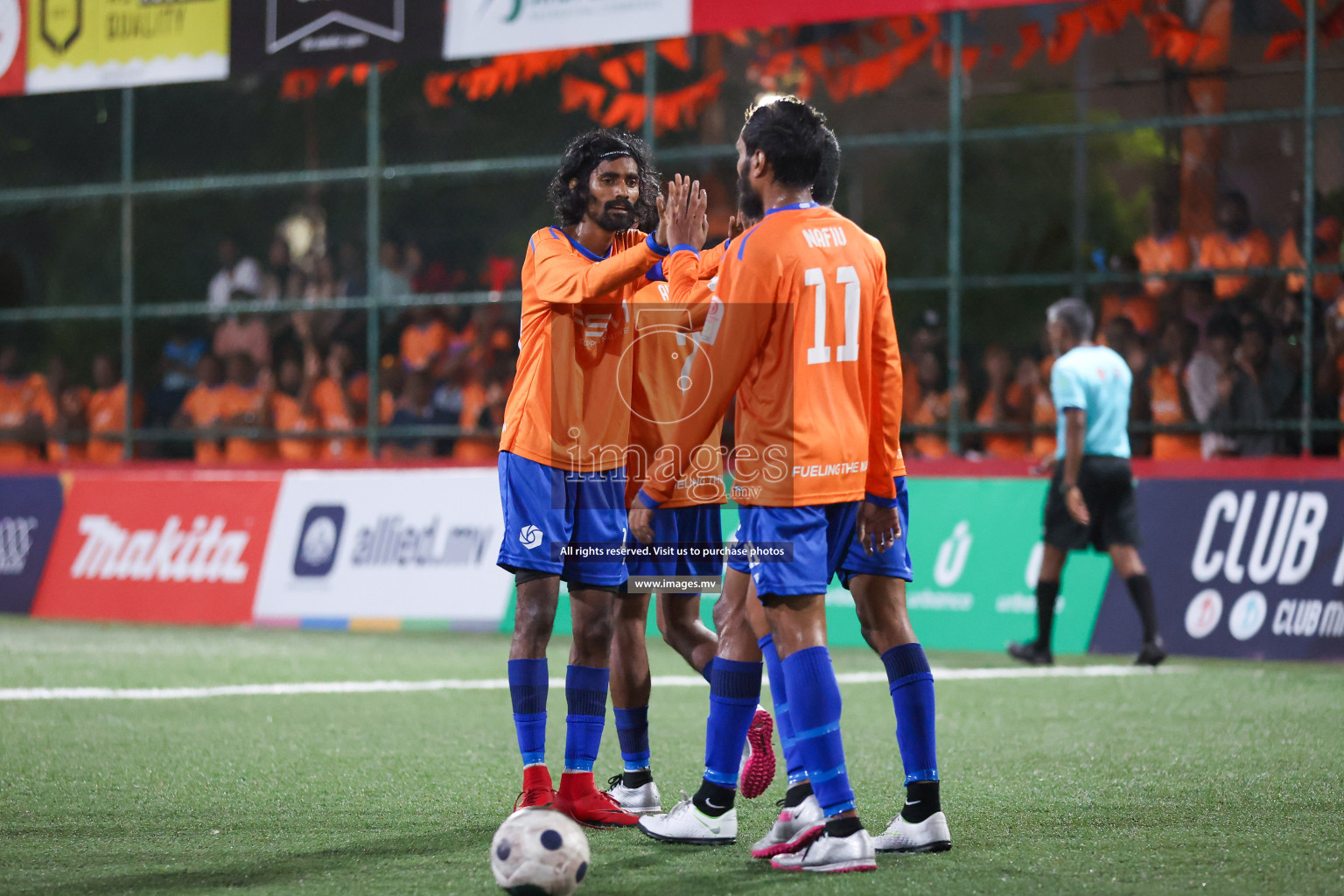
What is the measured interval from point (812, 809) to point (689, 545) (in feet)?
4.18

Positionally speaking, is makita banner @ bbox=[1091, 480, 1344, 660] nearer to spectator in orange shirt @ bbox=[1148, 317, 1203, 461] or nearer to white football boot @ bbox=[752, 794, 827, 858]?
spectator in orange shirt @ bbox=[1148, 317, 1203, 461]

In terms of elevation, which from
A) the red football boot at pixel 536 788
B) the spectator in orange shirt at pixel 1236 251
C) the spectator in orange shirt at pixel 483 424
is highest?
the spectator in orange shirt at pixel 1236 251

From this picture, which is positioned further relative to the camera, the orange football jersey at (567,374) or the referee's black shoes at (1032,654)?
the referee's black shoes at (1032,654)

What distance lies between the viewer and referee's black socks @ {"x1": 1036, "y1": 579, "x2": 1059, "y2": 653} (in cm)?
1041

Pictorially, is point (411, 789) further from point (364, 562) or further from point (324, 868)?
point (364, 562)

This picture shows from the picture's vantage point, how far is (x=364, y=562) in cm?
1281

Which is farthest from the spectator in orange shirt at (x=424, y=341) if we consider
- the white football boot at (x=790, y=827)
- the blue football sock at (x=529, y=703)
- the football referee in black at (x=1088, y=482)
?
the white football boot at (x=790, y=827)

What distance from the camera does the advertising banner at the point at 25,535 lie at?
13961mm

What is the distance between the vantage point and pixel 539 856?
Result: 4316 mm

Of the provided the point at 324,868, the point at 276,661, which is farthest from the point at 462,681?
the point at 324,868

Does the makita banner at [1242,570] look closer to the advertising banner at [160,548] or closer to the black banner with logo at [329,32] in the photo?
the advertising banner at [160,548]

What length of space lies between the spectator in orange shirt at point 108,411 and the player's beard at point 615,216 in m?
12.8

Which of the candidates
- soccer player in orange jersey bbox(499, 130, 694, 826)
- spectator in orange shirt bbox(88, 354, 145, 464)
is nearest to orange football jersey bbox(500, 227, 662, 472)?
soccer player in orange jersey bbox(499, 130, 694, 826)

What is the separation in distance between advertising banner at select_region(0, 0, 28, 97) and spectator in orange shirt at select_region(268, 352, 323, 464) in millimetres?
3732
